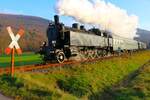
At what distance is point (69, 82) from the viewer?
2452 centimetres

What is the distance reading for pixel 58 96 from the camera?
52.8ft

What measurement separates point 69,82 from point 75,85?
1.60 ft

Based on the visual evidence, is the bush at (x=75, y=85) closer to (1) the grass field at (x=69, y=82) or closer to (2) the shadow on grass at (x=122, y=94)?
(1) the grass field at (x=69, y=82)

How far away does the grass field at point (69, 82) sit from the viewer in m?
16.3

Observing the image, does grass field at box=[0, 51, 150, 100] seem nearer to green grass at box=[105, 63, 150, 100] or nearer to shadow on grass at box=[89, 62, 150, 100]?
shadow on grass at box=[89, 62, 150, 100]

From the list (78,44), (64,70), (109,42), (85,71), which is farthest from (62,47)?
(109,42)

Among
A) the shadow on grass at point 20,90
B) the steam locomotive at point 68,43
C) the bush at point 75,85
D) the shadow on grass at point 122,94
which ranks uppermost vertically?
the steam locomotive at point 68,43

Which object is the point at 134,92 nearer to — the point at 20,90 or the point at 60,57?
the point at 60,57

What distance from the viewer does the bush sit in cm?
2348

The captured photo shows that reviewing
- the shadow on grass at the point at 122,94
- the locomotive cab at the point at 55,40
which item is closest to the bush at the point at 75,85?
the shadow on grass at the point at 122,94

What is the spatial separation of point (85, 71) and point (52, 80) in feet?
20.2

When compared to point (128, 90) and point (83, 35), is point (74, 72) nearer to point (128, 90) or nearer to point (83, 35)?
point (128, 90)

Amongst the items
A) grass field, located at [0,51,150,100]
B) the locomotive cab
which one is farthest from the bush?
the locomotive cab

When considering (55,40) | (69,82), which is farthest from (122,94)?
(55,40)
